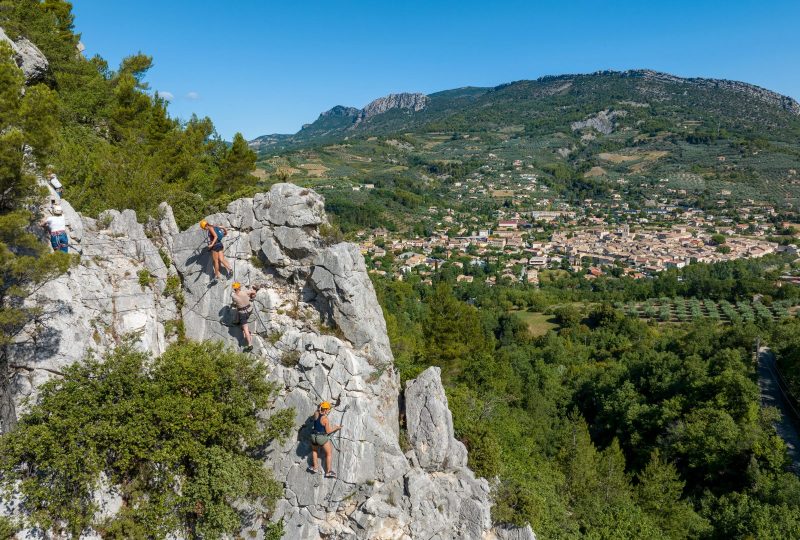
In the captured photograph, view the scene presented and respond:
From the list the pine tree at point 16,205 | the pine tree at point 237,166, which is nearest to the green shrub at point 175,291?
the pine tree at point 16,205

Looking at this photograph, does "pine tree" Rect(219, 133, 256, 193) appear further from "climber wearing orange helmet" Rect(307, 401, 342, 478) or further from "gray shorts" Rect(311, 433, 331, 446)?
"gray shorts" Rect(311, 433, 331, 446)

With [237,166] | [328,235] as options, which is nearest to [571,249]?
[237,166]

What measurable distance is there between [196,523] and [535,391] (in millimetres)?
32883

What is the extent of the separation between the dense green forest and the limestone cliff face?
3.05 m

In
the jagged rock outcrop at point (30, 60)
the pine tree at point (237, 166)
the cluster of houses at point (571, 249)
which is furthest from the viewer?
the cluster of houses at point (571, 249)

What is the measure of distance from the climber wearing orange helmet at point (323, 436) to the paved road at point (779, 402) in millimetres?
32627

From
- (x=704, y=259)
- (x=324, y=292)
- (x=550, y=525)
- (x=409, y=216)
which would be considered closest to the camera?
(x=324, y=292)

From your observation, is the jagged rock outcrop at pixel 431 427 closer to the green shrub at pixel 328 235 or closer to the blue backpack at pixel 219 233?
the green shrub at pixel 328 235

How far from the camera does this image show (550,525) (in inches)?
736

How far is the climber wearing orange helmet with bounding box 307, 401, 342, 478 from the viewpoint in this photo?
1316 centimetres

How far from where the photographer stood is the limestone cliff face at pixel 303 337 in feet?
44.9

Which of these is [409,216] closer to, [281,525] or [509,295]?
[509,295]

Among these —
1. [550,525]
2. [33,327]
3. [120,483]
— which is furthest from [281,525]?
[550,525]

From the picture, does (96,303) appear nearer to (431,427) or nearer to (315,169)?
(431,427)
